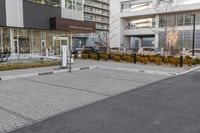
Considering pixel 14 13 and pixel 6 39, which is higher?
pixel 14 13

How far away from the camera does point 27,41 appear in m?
33.5

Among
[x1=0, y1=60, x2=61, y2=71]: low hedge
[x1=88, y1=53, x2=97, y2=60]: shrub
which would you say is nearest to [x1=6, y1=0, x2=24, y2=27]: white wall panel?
[x1=88, y1=53, x2=97, y2=60]: shrub

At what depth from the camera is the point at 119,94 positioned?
9.25 metres

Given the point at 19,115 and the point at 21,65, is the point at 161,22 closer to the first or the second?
the point at 21,65

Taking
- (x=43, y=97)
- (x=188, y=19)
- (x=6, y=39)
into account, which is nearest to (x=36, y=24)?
(x=6, y=39)

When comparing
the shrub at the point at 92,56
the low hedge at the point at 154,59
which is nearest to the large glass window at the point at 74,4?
the shrub at the point at 92,56

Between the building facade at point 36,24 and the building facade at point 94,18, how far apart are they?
40.3m

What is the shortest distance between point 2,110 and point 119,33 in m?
58.2

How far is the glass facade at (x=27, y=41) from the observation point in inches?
1201

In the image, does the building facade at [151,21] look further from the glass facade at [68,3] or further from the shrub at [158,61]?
the shrub at [158,61]

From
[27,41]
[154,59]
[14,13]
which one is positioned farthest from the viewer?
[27,41]

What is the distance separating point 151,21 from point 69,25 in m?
31.3

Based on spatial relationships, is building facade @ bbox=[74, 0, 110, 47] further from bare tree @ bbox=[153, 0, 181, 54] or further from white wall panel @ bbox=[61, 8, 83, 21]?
white wall panel @ bbox=[61, 8, 83, 21]

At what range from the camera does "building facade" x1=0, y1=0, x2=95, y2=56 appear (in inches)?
1124
